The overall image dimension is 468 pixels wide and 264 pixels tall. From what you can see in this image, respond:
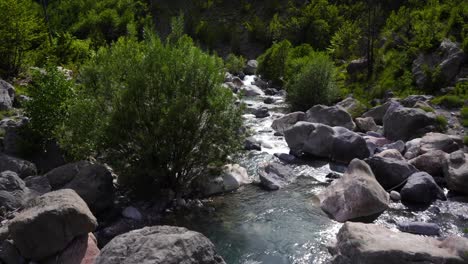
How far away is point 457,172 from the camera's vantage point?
16.6 m

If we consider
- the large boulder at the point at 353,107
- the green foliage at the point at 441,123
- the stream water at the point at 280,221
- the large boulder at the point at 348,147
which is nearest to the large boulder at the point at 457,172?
the stream water at the point at 280,221

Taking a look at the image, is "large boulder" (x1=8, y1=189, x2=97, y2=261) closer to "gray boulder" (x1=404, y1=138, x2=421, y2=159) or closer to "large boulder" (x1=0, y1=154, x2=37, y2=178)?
"large boulder" (x1=0, y1=154, x2=37, y2=178)

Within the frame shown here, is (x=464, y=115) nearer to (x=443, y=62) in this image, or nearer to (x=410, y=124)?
(x=410, y=124)

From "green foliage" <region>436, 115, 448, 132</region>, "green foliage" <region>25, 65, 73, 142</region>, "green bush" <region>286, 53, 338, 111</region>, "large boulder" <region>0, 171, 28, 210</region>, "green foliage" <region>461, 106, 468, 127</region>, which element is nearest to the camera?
"large boulder" <region>0, 171, 28, 210</region>

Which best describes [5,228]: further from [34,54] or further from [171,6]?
[171,6]

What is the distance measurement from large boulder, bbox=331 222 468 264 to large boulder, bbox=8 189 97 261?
6.64 m

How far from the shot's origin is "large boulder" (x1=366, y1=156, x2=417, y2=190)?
56.1 feet

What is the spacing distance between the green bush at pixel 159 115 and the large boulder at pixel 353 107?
1393cm

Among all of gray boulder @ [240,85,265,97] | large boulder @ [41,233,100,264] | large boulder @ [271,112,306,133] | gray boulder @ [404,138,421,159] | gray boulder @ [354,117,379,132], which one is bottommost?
gray boulder @ [240,85,265,97]

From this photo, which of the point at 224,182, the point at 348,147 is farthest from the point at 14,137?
the point at 348,147

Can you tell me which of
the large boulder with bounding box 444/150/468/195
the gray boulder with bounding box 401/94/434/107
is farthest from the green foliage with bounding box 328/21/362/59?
the large boulder with bounding box 444/150/468/195

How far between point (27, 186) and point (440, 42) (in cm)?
2676

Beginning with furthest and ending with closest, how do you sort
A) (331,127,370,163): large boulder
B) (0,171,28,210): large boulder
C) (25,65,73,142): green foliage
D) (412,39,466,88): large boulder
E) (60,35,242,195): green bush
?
(412,39,466,88): large boulder < (331,127,370,163): large boulder < (25,65,73,142): green foliage < (60,35,242,195): green bush < (0,171,28,210): large boulder

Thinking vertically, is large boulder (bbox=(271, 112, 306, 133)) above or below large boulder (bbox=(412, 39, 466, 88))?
below
